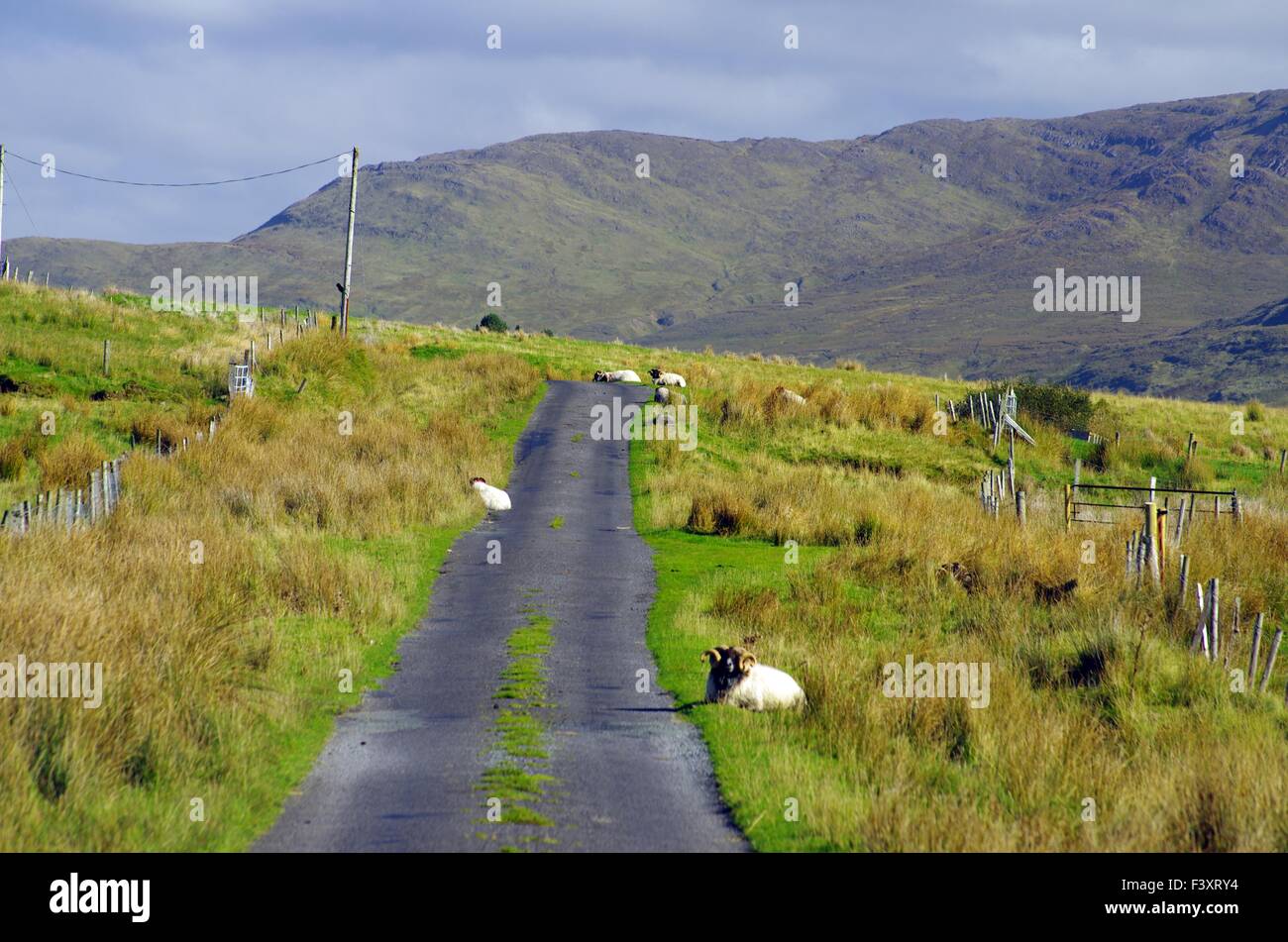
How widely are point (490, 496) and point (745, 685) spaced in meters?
16.3

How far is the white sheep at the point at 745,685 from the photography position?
13773mm

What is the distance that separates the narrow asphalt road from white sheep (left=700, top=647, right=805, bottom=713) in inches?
24.1

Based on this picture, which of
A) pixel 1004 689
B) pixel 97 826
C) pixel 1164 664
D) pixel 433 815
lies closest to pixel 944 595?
pixel 1164 664

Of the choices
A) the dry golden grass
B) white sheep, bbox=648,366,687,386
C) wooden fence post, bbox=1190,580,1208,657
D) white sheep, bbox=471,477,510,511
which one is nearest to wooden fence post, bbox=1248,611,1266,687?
wooden fence post, bbox=1190,580,1208,657

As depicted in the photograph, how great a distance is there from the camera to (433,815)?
10.1 m

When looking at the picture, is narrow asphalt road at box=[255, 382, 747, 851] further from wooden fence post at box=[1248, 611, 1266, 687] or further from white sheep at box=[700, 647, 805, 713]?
wooden fence post at box=[1248, 611, 1266, 687]

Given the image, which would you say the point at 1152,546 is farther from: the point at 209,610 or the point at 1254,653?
the point at 209,610

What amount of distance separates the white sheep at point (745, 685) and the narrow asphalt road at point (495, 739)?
2.01 ft

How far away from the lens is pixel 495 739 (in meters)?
12.4

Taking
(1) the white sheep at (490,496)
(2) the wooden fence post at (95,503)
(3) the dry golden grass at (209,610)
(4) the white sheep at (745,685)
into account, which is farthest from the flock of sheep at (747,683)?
(1) the white sheep at (490,496)

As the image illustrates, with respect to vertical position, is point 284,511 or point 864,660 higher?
point 284,511

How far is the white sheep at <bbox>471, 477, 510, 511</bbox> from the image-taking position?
29266mm
